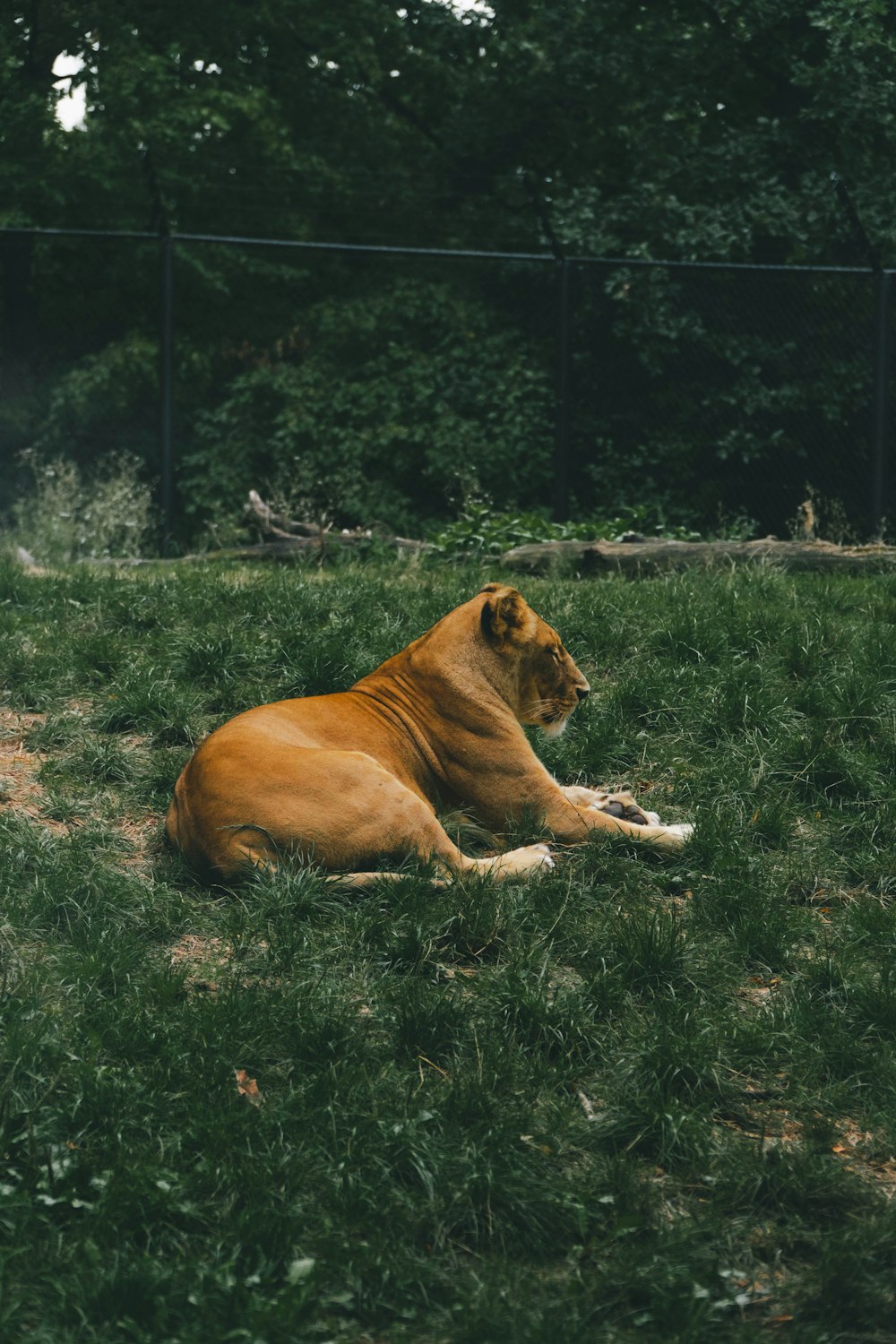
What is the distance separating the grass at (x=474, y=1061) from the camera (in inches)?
112

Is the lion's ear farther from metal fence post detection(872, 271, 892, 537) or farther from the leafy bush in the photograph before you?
metal fence post detection(872, 271, 892, 537)

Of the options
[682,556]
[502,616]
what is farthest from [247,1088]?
[682,556]

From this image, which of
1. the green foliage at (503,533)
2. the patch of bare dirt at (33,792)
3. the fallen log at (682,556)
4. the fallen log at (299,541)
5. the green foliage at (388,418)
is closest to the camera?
the patch of bare dirt at (33,792)

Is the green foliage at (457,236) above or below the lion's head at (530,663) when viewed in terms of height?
above

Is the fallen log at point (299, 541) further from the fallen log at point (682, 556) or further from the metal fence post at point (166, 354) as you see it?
the metal fence post at point (166, 354)

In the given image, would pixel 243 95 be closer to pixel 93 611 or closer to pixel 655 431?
pixel 655 431

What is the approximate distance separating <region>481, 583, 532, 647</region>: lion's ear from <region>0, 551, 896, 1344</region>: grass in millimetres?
744

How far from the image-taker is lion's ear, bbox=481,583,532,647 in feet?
17.5

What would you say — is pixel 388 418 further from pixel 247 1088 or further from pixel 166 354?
pixel 247 1088

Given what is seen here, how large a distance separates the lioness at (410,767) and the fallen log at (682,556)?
10.8 ft

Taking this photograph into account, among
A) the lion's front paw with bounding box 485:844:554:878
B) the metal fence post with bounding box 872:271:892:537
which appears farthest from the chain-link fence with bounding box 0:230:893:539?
the lion's front paw with bounding box 485:844:554:878

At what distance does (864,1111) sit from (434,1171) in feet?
3.65

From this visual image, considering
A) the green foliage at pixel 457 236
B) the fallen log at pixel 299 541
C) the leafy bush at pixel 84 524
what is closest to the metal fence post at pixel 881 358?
the green foliage at pixel 457 236

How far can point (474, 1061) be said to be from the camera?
145 inches
